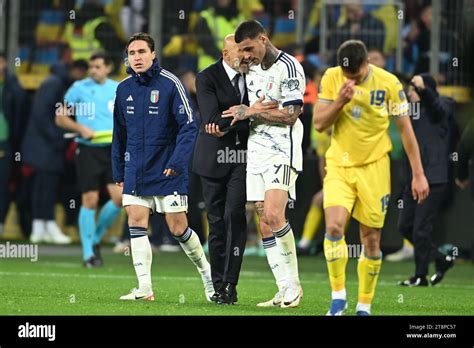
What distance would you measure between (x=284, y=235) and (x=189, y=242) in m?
1.03

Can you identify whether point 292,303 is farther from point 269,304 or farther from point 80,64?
point 80,64

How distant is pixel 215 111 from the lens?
13328 mm

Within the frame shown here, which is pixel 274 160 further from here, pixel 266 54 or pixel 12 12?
pixel 12 12

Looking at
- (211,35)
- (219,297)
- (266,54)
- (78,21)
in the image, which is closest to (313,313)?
(219,297)

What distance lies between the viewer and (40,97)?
22812mm

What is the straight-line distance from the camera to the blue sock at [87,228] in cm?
1838

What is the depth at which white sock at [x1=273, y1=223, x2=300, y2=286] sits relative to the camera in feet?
42.3

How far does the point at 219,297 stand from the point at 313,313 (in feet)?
3.99

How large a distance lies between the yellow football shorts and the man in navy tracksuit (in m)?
1.75

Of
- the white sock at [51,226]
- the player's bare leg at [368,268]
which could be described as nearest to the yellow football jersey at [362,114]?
the player's bare leg at [368,268]

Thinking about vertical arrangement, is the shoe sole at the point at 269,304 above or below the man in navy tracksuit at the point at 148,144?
below

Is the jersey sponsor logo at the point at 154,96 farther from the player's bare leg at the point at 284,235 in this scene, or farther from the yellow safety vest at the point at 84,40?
the yellow safety vest at the point at 84,40

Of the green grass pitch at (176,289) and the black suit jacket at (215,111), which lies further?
the black suit jacket at (215,111)

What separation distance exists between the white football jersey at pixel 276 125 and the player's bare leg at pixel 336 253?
122 centimetres
